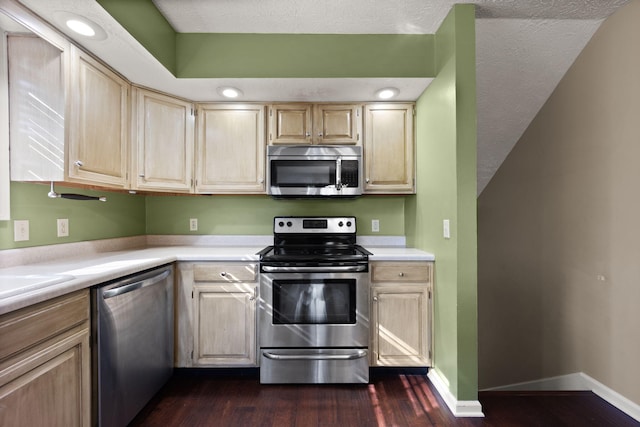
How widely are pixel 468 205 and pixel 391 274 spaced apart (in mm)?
724

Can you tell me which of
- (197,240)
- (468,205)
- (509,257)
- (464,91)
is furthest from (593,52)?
(197,240)

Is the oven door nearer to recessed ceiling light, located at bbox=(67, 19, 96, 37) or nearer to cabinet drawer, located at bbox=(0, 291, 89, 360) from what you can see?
cabinet drawer, located at bbox=(0, 291, 89, 360)

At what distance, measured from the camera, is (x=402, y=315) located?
2168 mm

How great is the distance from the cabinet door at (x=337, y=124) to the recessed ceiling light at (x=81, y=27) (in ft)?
4.92

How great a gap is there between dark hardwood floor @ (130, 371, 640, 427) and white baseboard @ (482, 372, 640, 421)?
54 mm

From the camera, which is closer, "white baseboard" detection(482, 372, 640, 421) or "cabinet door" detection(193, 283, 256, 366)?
"white baseboard" detection(482, 372, 640, 421)

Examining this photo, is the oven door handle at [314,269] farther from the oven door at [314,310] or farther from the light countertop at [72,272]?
the light countertop at [72,272]

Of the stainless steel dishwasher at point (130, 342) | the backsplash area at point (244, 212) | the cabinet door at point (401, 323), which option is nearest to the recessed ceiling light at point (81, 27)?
the stainless steel dishwasher at point (130, 342)

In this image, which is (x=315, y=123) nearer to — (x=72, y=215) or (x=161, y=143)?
(x=161, y=143)

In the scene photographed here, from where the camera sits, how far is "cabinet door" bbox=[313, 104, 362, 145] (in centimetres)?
250

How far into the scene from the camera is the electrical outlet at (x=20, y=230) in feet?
5.32

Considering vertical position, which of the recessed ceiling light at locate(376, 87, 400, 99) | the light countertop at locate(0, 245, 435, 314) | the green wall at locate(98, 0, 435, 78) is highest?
the green wall at locate(98, 0, 435, 78)

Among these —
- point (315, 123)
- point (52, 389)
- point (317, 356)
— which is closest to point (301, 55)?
point (315, 123)

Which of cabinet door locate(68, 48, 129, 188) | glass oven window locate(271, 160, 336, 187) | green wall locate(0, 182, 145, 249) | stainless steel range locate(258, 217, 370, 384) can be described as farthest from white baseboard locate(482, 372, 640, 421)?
green wall locate(0, 182, 145, 249)
